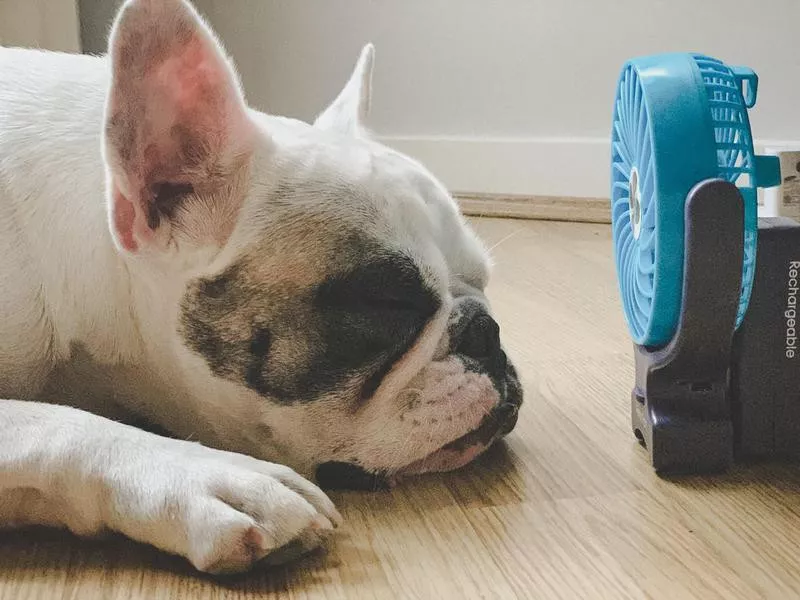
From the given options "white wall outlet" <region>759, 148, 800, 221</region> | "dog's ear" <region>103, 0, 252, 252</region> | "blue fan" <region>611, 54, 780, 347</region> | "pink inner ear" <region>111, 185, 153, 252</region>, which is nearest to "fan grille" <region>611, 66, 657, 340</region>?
"blue fan" <region>611, 54, 780, 347</region>

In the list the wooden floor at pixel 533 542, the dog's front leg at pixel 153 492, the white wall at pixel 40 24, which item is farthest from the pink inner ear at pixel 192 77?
the white wall at pixel 40 24

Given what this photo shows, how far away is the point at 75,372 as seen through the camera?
1.10m

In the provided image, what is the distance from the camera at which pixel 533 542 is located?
0.94 m

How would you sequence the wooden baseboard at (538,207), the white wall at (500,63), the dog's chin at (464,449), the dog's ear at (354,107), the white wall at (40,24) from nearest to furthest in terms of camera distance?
the dog's chin at (464,449) → the dog's ear at (354,107) → the white wall at (40,24) → the white wall at (500,63) → the wooden baseboard at (538,207)

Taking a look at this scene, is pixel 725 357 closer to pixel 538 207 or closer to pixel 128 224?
pixel 128 224

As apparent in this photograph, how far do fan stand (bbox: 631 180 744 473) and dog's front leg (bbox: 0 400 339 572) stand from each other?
408mm

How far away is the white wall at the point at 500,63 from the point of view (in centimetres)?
288

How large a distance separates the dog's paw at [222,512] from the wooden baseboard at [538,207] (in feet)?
7.81

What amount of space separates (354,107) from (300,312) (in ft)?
1.66

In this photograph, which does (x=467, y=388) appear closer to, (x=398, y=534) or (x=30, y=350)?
(x=398, y=534)

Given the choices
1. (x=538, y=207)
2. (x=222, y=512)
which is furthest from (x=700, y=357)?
(x=538, y=207)

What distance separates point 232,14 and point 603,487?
2871mm

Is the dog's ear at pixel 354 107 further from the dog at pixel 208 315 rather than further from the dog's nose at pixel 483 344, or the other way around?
the dog's nose at pixel 483 344

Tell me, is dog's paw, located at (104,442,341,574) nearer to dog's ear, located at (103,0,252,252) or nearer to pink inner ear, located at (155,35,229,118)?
dog's ear, located at (103,0,252,252)
